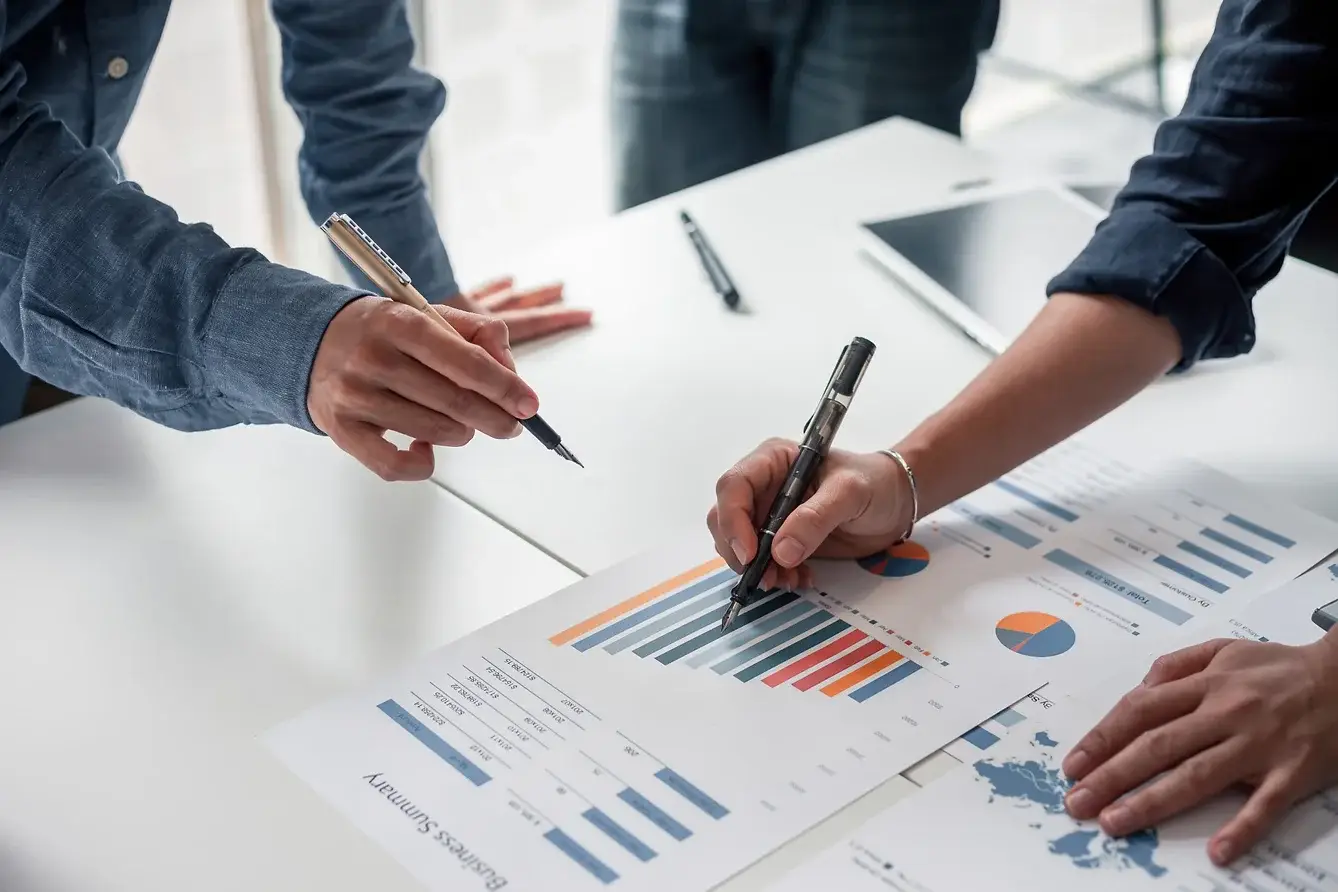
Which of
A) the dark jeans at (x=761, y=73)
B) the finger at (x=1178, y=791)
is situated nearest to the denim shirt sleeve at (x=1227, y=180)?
the finger at (x=1178, y=791)

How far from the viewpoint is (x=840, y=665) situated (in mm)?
847

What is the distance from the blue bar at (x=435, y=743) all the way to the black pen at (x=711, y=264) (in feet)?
1.99

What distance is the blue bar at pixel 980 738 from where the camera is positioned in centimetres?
79

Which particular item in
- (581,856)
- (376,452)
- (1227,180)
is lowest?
(581,856)

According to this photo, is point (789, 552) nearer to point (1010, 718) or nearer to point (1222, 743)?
point (1010, 718)

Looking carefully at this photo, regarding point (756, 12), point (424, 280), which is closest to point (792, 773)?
point (424, 280)

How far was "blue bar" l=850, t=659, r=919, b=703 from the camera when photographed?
822 millimetres

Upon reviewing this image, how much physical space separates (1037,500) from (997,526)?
2.0 inches

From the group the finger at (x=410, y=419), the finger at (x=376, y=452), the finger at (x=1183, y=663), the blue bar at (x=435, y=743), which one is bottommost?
the blue bar at (x=435, y=743)

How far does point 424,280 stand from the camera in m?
1.34

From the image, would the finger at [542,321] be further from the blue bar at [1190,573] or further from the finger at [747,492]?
the blue bar at [1190,573]

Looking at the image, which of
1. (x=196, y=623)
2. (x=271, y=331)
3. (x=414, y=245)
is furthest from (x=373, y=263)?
(x=414, y=245)

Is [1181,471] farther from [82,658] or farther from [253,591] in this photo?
[82,658]

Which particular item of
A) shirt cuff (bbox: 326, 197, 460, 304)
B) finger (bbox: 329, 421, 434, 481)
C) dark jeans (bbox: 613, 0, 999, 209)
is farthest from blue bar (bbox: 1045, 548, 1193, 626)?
dark jeans (bbox: 613, 0, 999, 209)
